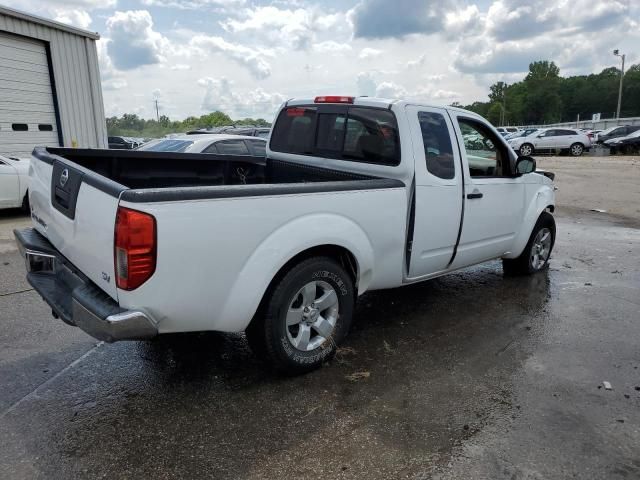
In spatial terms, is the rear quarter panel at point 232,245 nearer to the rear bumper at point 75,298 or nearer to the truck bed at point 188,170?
the rear bumper at point 75,298

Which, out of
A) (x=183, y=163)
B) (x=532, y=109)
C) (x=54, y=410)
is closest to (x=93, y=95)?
(x=183, y=163)

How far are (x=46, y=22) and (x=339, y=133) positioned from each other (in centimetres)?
1078

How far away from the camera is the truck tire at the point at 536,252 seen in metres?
5.69

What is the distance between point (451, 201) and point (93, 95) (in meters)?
12.2

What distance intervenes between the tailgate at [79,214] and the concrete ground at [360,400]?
862 millimetres

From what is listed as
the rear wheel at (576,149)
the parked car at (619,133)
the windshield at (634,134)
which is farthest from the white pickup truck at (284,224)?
the parked car at (619,133)

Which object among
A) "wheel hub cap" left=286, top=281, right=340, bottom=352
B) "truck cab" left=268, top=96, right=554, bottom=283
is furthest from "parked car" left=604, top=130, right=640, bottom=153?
"wheel hub cap" left=286, top=281, right=340, bottom=352

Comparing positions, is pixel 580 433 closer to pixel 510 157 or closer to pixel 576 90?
pixel 510 157

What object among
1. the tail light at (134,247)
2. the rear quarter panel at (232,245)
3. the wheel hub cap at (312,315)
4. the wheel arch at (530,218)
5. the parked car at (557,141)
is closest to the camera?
the tail light at (134,247)

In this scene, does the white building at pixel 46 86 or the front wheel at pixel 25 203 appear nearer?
the front wheel at pixel 25 203

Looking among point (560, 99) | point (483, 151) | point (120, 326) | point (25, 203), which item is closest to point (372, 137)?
point (483, 151)

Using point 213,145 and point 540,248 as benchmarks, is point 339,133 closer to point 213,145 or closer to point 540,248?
point 540,248

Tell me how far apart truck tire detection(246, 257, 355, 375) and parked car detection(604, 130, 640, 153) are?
31023mm

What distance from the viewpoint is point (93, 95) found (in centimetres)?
1346
